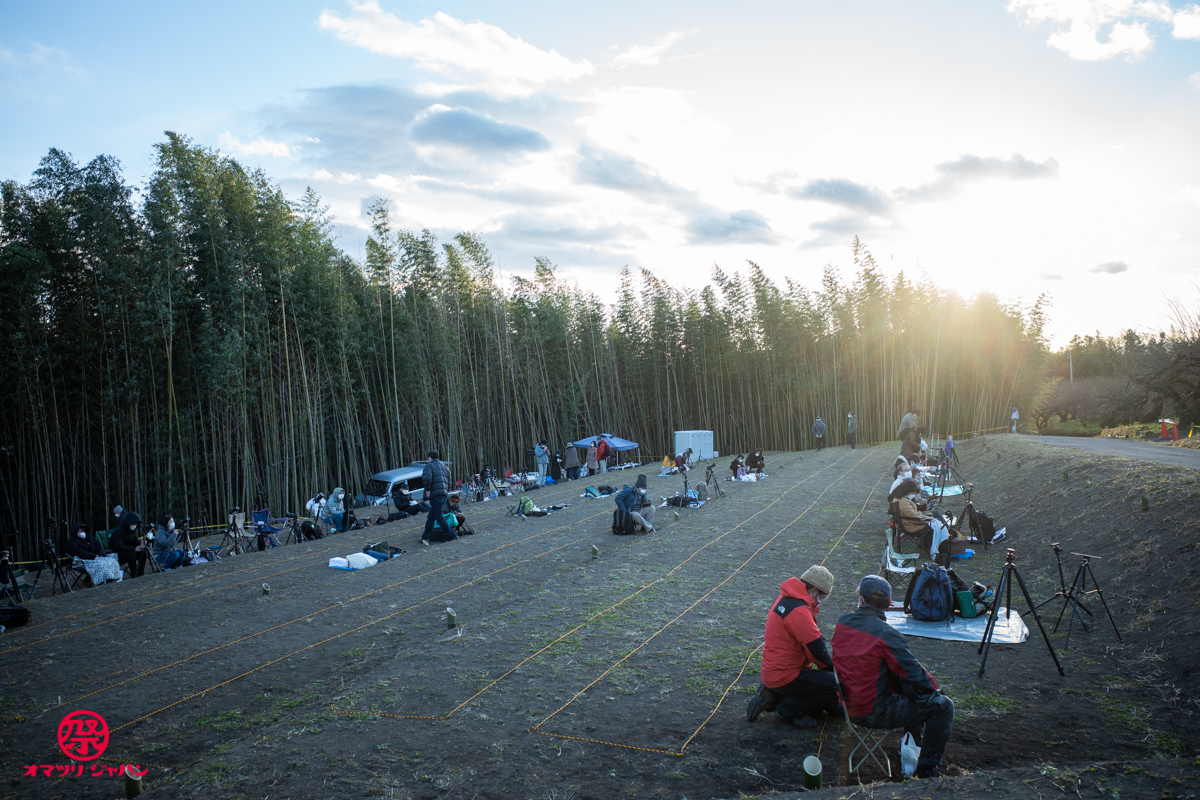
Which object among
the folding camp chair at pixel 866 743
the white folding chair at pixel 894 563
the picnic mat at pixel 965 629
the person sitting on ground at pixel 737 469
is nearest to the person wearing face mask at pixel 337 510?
the person sitting on ground at pixel 737 469

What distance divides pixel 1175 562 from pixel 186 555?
1289cm

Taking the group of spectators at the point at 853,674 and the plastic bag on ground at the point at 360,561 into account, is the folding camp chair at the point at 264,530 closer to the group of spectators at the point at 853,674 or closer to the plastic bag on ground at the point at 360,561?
the plastic bag on ground at the point at 360,561

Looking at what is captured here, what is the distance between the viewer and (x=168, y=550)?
416 inches

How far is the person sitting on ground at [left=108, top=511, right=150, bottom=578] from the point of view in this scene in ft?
32.3

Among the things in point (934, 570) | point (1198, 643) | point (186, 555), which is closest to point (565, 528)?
point (186, 555)

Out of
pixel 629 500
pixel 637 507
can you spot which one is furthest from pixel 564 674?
pixel 637 507

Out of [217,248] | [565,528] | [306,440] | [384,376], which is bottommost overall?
[565,528]

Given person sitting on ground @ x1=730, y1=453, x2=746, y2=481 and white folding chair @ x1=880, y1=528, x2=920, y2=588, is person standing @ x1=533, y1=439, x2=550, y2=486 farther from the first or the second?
white folding chair @ x1=880, y1=528, x2=920, y2=588

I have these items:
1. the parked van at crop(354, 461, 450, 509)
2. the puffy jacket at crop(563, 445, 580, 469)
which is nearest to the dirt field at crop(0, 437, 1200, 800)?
the parked van at crop(354, 461, 450, 509)

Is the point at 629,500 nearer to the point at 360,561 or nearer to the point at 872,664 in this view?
the point at 360,561

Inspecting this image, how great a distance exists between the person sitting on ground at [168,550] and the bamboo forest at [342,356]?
3.69 metres

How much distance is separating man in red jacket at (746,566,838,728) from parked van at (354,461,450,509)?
45.1 ft

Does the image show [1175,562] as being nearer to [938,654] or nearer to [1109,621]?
[1109,621]

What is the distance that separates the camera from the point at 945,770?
335 centimetres
